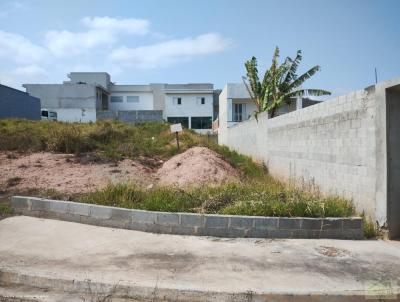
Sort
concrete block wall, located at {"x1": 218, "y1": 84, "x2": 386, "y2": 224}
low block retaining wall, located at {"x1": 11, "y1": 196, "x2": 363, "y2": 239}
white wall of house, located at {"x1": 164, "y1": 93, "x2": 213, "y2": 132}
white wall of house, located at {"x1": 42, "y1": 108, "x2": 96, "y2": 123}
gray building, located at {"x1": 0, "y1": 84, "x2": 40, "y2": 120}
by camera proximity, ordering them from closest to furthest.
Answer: low block retaining wall, located at {"x1": 11, "y1": 196, "x2": 363, "y2": 239} < concrete block wall, located at {"x1": 218, "y1": 84, "x2": 386, "y2": 224} < gray building, located at {"x1": 0, "y1": 84, "x2": 40, "y2": 120} < white wall of house, located at {"x1": 164, "y1": 93, "x2": 213, "y2": 132} < white wall of house, located at {"x1": 42, "y1": 108, "x2": 96, "y2": 123}

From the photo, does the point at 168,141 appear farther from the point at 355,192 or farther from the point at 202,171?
the point at 355,192

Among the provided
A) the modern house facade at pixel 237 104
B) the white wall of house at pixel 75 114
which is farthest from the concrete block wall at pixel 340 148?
the white wall of house at pixel 75 114

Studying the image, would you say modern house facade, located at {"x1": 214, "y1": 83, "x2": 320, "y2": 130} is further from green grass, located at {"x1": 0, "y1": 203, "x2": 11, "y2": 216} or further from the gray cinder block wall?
green grass, located at {"x1": 0, "y1": 203, "x2": 11, "y2": 216}

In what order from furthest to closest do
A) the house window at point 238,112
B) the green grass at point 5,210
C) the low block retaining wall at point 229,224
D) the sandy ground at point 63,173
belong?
the house window at point 238,112 → the sandy ground at point 63,173 → the green grass at point 5,210 → the low block retaining wall at point 229,224

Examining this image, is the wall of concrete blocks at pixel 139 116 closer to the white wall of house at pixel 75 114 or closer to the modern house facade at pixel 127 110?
the modern house facade at pixel 127 110

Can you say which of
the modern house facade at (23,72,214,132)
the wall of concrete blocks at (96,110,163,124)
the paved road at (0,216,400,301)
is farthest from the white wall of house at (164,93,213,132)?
the paved road at (0,216,400,301)

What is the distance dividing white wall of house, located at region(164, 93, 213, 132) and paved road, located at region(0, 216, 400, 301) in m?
43.3

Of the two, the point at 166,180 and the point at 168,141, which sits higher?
the point at 168,141

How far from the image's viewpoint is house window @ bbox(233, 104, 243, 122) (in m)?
33.3

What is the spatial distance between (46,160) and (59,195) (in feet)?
20.0

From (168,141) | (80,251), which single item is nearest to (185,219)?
(80,251)

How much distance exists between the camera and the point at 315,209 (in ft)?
21.6

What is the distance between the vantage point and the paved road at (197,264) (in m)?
4.27

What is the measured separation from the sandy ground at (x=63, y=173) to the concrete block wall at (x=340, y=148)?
4.99 meters
